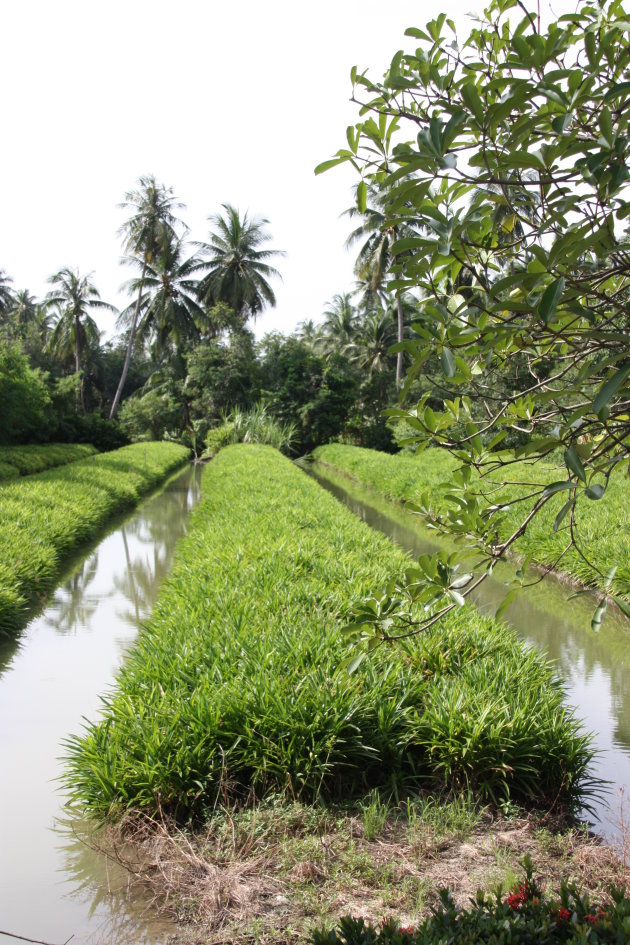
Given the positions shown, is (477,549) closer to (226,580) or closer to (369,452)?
(226,580)

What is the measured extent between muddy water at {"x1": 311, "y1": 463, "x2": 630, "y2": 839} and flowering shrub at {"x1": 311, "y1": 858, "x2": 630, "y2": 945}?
38.3 inches

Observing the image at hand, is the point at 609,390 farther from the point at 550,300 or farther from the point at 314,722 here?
the point at 314,722

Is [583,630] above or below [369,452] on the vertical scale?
below

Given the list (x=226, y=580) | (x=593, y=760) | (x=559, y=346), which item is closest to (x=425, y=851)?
(x=593, y=760)

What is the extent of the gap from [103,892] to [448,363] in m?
2.25

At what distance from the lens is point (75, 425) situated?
25094mm

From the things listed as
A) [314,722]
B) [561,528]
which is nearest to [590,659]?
[561,528]

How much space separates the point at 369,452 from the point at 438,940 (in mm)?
20490

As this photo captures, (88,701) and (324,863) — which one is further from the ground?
(324,863)

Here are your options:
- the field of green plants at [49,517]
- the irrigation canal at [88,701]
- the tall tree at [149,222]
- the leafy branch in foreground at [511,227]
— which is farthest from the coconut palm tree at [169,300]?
the leafy branch in foreground at [511,227]

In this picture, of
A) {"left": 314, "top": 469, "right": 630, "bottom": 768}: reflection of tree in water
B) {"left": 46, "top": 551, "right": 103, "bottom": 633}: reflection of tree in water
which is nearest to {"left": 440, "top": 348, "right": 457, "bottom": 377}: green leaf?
{"left": 314, "top": 469, "right": 630, "bottom": 768}: reflection of tree in water

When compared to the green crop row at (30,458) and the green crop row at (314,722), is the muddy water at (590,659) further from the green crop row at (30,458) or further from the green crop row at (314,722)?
the green crop row at (30,458)

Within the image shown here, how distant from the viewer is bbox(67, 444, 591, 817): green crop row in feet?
9.07

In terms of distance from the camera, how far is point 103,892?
2389 mm
